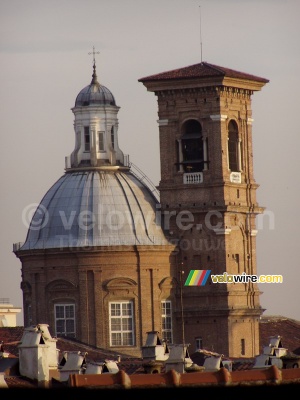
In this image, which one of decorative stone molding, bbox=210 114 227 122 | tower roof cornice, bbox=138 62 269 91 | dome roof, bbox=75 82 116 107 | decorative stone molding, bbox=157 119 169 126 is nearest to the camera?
tower roof cornice, bbox=138 62 269 91

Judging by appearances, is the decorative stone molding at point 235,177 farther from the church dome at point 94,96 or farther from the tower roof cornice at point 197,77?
the church dome at point 94,96

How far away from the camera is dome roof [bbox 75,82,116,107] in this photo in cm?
8175

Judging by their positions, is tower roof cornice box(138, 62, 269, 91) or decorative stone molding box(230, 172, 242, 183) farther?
decorative stone molding box(230, 172, 242, 183)

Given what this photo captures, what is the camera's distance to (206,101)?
260 ft

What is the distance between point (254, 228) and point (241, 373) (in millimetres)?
33629

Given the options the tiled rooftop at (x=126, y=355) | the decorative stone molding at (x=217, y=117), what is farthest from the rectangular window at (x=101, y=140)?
the tiled rooftop at (x=126, y=355)

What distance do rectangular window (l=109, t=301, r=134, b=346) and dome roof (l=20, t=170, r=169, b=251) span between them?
9.86 feet

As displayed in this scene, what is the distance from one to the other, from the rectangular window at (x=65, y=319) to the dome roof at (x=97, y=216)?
2.76m

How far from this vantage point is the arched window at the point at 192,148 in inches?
3142

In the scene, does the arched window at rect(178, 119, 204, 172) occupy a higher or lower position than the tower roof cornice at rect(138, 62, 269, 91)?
lower

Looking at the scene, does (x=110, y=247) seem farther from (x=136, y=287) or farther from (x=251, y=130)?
(x=251, y=130)

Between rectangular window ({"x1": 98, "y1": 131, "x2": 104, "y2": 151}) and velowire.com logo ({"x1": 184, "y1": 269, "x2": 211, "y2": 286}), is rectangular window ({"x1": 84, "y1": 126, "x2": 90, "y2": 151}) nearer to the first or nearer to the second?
rectangular window ({"x1": 98, "y1": 131, "x2": 104, "y2": 151})

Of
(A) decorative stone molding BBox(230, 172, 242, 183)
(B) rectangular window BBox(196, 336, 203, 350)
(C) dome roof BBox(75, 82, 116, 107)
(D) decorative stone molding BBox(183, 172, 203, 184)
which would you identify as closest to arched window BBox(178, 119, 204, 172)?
(D) decorative stone molding BBox(183, 172, 203, 184)

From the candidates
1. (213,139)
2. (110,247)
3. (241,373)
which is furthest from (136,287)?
(241,373)
